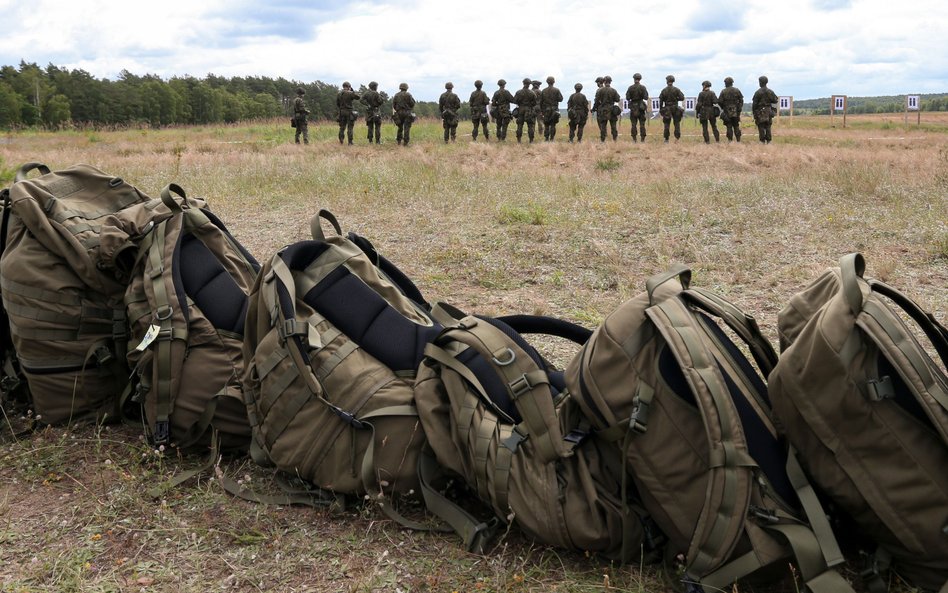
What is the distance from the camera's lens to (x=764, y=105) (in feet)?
71.1

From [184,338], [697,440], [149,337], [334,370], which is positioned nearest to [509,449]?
[697,440]

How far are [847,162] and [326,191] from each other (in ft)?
27.0

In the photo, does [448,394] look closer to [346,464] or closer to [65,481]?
[346,464]

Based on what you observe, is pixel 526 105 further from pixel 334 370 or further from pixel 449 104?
pixel 334 370

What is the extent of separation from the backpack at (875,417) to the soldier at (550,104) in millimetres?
22322

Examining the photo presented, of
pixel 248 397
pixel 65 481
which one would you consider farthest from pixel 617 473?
pixel 65 481

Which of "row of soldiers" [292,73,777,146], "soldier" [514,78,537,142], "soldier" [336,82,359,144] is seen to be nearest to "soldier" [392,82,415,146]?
"row of soldiers" [292,73,777,146]

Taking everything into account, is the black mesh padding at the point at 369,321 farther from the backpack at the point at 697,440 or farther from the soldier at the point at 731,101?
the soldier at the point at 731,101

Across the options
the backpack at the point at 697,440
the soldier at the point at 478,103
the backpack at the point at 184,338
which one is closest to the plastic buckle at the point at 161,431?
the backpack at the point at 184,338

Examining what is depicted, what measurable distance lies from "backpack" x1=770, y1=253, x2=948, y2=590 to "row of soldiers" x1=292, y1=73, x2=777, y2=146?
1984 centimetres

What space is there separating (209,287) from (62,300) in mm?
675

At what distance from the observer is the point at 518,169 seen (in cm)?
1360

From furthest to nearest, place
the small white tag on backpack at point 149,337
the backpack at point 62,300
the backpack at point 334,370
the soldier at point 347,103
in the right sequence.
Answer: the soldier at point 347,103 < the backpack at point 62,300 < the small white tag on backpack at point 149,337 < the backpack at point 334,370

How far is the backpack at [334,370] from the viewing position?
284cm
